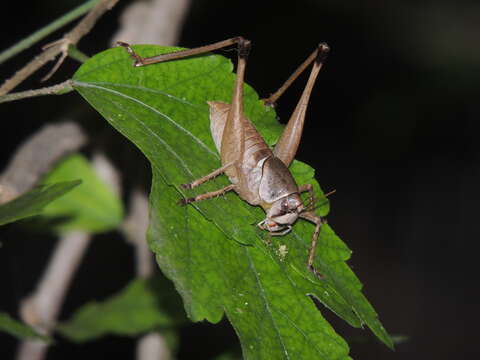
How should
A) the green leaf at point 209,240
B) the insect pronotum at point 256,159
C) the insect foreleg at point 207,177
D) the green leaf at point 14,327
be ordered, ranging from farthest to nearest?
the green leaf at point 14,327
the insect pronotum at point 256,159
the insect foreleg at point 207,177
the green leaf at point 209,240

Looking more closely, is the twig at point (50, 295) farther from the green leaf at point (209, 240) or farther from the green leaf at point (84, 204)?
the green leaf at point (209, 240)

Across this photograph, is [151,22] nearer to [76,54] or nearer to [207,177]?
[76,54]

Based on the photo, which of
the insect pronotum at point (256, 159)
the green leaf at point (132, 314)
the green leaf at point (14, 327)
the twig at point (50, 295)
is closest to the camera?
the insect pronotum at point (256, 159)

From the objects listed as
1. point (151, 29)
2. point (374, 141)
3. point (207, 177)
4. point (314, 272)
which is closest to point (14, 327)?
point (207, 177)

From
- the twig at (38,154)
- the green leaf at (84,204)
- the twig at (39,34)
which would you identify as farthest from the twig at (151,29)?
the twig at (39,34)

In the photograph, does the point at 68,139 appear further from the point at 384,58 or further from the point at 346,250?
the point at 384,58

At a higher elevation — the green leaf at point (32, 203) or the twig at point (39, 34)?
the twig at point (39, 34)

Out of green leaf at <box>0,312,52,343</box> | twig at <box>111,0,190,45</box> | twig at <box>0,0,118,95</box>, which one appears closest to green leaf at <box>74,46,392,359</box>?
twig at <box>0,0,118,95</box>
